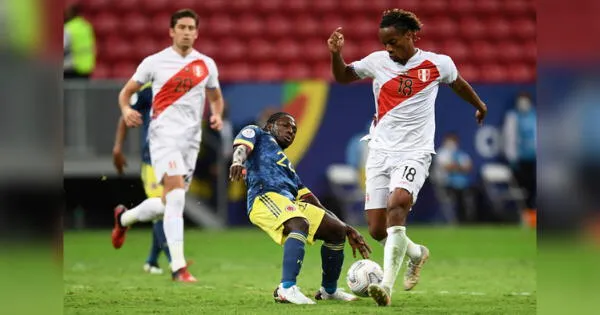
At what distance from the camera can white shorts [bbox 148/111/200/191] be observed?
7207 millimetres

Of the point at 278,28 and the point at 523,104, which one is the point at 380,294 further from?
the point at 278,28

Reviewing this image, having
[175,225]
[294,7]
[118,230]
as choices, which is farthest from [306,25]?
[175,225]

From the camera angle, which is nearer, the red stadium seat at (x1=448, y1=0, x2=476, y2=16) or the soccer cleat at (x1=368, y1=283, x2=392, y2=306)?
the soccer cleat at (x1=368, y1=283, x2=392, y2=306)

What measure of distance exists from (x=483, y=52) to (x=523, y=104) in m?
3.20

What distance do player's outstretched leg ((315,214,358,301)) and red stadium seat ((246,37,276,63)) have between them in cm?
1116

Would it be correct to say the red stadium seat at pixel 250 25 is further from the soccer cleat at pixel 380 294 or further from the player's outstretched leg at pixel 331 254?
the soccer cleat at pixel 380 294

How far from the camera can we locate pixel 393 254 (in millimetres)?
5207

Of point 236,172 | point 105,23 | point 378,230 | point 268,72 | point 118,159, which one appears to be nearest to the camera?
point 236,172

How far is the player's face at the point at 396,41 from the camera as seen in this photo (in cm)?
531

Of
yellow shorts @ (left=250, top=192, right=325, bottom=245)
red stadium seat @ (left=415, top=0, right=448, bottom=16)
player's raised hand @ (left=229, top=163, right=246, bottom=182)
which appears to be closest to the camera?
player's raised hand @ (left=229, top=163, right=246, bottom=182)

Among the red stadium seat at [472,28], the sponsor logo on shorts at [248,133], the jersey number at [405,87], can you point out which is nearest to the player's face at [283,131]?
the sponsor logo on shorts at [248,133]

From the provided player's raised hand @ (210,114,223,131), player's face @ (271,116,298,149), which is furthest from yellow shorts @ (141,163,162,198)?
player's face @ (271,116,298,149)

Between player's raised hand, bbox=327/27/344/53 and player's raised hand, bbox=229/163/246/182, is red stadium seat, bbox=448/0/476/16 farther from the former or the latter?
player's raised hand, bbox=229/163/246/182

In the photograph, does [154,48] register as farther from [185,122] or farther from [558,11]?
[558,11]
